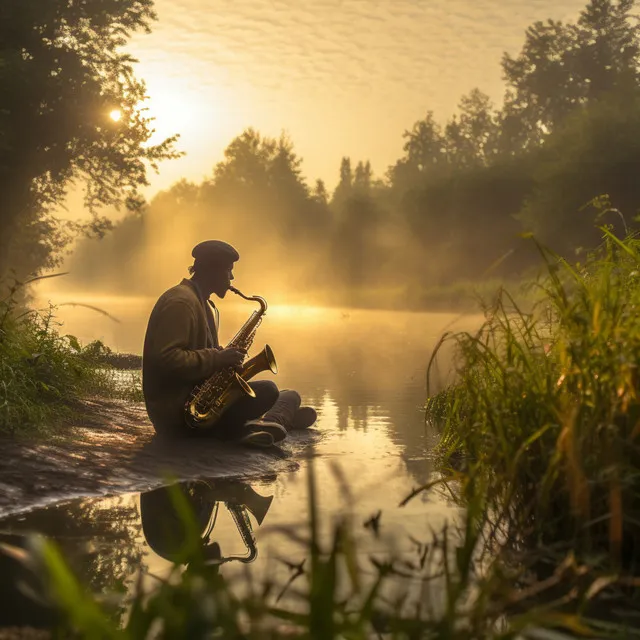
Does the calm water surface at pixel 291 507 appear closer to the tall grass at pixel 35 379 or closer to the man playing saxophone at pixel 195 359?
the man playing saxophone at pixel 195 359

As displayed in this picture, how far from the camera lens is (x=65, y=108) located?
2659cm

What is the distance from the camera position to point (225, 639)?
8.19 feet

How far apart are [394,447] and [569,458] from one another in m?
4.45

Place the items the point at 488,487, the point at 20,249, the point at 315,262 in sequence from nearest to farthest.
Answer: the point at 488,487, the point at 20,249, the point at 315,262

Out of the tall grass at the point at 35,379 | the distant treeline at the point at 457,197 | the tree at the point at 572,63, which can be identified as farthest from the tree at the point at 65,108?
the tree at the point at 572,63

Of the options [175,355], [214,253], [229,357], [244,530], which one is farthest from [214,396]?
[244,530]

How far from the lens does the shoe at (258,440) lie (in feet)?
24.9

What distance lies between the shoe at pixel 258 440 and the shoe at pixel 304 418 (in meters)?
1.67

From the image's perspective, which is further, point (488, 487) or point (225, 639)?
point (488, 487)

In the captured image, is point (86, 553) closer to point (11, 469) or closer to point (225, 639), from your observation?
point (11, 469)

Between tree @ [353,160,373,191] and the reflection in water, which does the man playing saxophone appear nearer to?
the reflection in water

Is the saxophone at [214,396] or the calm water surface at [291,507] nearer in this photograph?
the calm water surface at [291,507]

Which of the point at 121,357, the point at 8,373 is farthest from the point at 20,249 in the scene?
the point at 8,373

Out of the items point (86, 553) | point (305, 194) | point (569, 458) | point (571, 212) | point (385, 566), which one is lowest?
point (86, 553)
